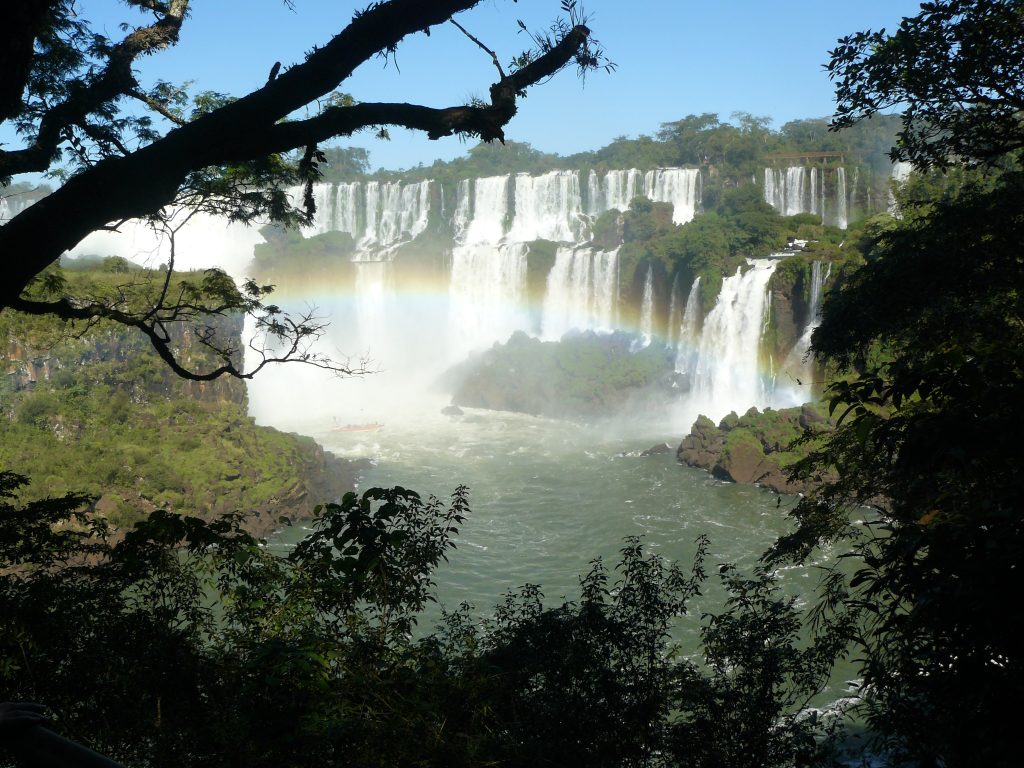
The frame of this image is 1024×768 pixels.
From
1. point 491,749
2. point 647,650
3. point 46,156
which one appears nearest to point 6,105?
point 46,156

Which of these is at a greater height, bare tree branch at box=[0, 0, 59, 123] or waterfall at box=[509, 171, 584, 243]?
waterfall at box=[509, 171, 584, 243]

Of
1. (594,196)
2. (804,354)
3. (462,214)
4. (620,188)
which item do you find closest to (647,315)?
(804,354)

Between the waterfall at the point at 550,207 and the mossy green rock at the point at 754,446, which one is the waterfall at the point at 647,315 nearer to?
the waterfall at the point at 550,207

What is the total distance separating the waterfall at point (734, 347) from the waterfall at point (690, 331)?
0.53 metres

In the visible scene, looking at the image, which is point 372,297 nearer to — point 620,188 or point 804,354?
point 620,188

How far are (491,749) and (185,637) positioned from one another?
151cm

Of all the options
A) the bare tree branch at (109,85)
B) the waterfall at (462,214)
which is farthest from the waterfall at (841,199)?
the bare tree branch at (109,85)

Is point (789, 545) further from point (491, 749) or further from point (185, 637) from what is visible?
point (185, 637)

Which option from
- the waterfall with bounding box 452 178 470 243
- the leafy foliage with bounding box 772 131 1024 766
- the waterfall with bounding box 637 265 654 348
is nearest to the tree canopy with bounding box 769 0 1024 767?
the leafy foliage with bounding box 772 131 1024 766

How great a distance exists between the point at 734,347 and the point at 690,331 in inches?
97.2

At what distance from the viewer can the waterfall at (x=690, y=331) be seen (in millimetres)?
26344

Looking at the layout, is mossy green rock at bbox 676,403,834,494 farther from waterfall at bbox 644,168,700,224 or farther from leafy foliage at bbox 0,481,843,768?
waterfall at bbox 644,168,700,224

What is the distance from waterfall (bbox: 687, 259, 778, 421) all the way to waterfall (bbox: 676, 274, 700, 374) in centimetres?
53

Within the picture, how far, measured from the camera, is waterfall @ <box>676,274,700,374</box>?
2634 cm
